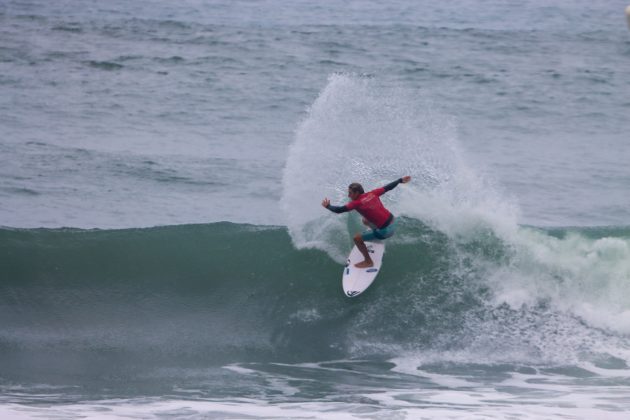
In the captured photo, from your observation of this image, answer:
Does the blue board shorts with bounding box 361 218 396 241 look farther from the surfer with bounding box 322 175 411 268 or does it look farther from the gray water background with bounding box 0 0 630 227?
the gray water background with bounding box 0 0 630 227

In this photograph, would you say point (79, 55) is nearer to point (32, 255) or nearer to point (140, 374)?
point (32, 255)

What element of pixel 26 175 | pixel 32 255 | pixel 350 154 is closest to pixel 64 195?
pixel 26 175

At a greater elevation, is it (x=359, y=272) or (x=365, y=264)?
(x=365, y=264)

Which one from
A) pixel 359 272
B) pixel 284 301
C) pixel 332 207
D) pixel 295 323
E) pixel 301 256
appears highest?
pixel 332 207

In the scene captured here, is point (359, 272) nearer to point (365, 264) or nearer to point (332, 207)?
point (365, 264)

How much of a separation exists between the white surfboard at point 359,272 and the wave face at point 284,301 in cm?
31

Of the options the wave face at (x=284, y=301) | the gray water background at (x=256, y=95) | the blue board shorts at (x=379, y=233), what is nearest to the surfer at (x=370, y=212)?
the blue board shorts at (x=379, y=233)

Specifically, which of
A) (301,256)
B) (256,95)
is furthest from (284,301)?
(256,95)

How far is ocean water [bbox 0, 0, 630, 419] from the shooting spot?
10.3 meters

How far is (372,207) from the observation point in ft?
37.6

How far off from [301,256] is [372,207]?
1.90 m

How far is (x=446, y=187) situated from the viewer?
13375 millimetres

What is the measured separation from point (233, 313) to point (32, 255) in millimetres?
3161

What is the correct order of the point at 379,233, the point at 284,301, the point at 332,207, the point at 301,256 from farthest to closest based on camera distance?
the point at 301,256 → the point at 284,301 → the point at 379,233 → the point at 332,207
